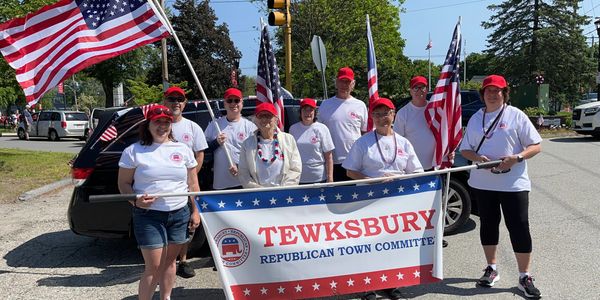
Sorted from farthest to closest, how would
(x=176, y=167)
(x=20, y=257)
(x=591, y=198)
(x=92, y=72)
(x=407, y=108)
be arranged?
(x=92, y=72)
(x=591, y=198)
(x=20, y=257)
(x=407, y=108)
(x=176, y=167)

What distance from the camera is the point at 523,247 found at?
162 inches

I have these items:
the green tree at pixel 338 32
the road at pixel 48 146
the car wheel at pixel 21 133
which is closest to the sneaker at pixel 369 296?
the road at pixel 48 146

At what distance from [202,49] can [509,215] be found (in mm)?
48647

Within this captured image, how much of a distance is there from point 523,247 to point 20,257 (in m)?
5.12

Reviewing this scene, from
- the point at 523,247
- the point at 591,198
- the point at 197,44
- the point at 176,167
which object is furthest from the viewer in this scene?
the point at 197,44

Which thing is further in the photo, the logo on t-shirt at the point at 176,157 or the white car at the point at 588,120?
the white car at the point at 588,120

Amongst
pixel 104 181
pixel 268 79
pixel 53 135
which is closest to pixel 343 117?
pixel 268 79

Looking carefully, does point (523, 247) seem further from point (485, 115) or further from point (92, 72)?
point (92, 72)

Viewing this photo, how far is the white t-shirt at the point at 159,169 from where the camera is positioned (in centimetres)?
340

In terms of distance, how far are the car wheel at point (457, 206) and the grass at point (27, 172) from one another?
713 cm

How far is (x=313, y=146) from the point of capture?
455 centimetres

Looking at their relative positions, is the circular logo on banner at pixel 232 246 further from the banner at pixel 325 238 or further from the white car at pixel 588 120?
the white car at pixel 588 120

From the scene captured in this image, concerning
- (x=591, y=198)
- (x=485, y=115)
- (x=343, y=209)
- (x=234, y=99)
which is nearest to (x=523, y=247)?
(x=485, y=115)

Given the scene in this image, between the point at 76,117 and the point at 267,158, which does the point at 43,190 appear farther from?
the point at 76,117
